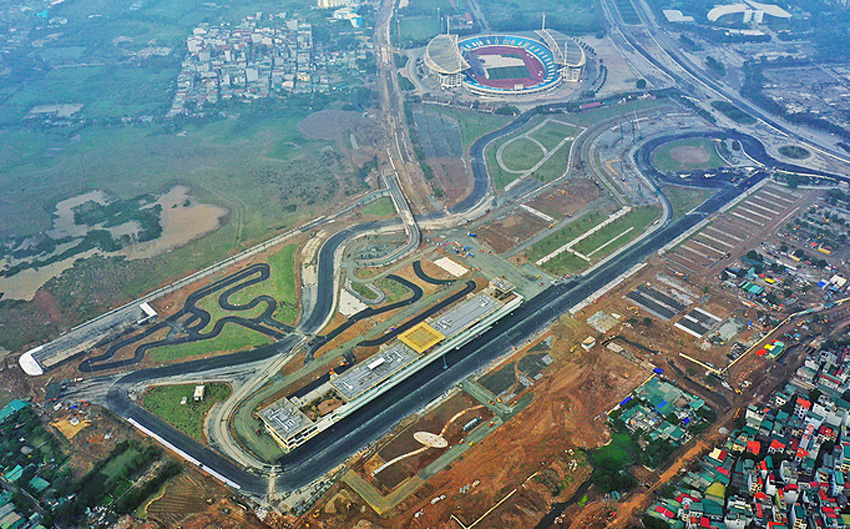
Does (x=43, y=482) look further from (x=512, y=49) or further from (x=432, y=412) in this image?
(x=512, y=49)

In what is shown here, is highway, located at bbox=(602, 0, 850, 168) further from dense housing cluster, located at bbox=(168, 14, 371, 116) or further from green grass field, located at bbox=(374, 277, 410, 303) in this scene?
green grass field, located at bbox=(374, 277, 410, 303)

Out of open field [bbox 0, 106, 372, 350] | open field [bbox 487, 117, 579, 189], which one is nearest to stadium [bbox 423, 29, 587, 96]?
open field [bbox 487, 117, 579, 189]

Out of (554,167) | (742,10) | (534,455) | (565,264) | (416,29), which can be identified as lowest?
(534,455)

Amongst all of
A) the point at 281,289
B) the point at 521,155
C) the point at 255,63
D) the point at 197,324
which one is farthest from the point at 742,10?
the point at 197,324

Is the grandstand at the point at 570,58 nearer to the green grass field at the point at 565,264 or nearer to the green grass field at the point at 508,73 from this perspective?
the green grass field at the point at 508,73

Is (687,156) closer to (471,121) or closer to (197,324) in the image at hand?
(471,121)

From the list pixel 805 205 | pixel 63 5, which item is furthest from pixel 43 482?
pixel 63 5

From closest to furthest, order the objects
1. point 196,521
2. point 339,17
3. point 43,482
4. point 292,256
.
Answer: point 196,521
point 43,482
point 292,256
point 339,17
